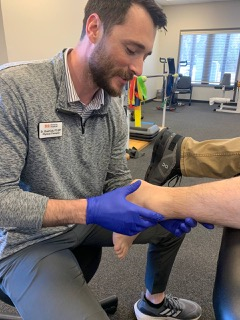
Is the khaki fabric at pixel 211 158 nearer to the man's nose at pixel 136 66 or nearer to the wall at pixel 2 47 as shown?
the man's nose at pixel 136 66

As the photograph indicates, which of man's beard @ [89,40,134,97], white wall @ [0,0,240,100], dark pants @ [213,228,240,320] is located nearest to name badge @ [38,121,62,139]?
man's beard @ [89,40,134,97]

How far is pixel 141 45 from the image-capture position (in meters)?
0.98

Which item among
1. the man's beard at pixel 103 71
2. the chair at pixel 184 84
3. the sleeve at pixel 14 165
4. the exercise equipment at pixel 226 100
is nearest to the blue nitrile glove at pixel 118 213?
the sleeve at pixel 14 165

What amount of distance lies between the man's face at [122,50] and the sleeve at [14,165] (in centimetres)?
31

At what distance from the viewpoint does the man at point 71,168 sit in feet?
2.51

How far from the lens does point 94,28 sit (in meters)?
0.99

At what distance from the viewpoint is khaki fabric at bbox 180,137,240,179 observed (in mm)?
1426

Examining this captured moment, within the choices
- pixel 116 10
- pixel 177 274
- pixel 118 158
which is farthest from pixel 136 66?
pixel 177 274

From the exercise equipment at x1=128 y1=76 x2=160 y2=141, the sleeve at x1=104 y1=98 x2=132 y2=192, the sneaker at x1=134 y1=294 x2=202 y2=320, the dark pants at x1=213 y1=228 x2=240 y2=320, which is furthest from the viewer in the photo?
the exercise equipment at x1=128 y1=76 x2=160 y2=141

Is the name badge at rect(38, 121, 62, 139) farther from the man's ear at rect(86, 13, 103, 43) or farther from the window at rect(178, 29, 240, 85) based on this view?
the window at rect(178, 29, 240, 85)

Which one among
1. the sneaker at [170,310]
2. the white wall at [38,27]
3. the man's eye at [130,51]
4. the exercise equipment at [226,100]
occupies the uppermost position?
the white wall at [38,27]

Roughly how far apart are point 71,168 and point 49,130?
0.16 metres

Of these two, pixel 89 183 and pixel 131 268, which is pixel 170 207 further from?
pixel 131 268

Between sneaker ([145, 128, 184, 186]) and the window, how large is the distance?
712cm
